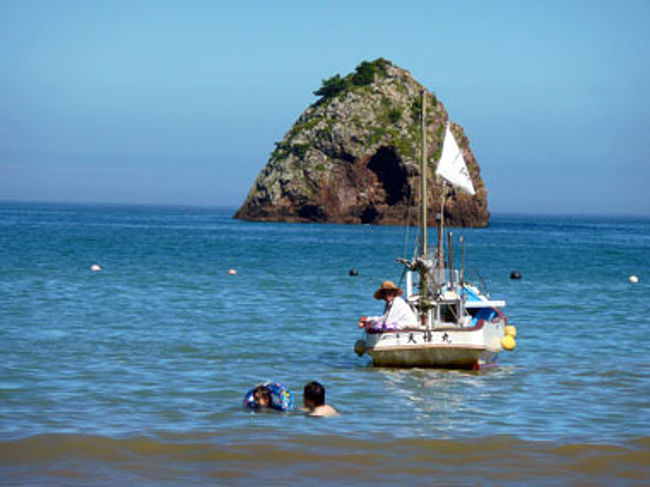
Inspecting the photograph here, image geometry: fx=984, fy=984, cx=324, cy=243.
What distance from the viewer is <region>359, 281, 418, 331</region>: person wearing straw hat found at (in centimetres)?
2512

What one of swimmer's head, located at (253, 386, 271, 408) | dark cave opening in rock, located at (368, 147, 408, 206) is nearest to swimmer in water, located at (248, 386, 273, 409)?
swimmer's head, located at (253, 386, 271, 408)

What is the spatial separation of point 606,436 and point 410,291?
10.9 meters

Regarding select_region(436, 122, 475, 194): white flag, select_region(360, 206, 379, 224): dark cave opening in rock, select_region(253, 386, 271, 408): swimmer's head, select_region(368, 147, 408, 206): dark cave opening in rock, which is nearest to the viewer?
select_region(253, 386, 271, 408): swimmer's head

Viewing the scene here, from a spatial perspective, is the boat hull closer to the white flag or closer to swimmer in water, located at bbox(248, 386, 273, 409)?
Result: swimmer in water, located at bbox(248, 386, 273, 409)

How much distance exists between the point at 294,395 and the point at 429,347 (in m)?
4.38

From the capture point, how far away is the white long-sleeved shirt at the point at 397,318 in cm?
2509

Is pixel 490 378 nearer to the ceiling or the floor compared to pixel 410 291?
nearer to the floor

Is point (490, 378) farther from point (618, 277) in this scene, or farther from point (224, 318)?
point (618, 277)

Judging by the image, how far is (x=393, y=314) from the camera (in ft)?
82.6

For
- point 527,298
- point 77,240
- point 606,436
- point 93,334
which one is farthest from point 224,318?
point 77,240

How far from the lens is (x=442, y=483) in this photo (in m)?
15.0

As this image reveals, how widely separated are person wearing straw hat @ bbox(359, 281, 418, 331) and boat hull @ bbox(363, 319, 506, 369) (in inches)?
8.5

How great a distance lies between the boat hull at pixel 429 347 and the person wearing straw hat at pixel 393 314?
0.22m

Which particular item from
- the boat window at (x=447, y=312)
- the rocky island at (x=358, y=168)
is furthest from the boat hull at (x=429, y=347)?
the rocky island at (x=358, y=168)
